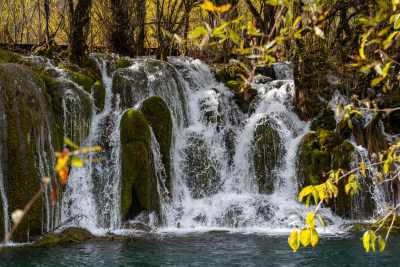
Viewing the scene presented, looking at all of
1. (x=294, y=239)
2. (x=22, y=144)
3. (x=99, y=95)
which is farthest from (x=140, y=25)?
(x=294, y=239)

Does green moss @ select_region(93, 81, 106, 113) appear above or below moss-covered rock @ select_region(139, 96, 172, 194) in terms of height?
above

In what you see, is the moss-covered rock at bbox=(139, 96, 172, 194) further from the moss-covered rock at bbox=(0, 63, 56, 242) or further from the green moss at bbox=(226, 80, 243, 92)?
the green moss at bbox=(226, 80, 243, 92)

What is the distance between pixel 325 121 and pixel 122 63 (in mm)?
7234

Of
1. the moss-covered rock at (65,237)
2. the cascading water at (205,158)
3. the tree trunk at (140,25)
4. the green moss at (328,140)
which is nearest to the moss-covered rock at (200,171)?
the cascading water at (205,158)

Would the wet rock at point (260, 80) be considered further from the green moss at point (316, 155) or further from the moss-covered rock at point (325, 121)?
the green moss at point (316, 155)

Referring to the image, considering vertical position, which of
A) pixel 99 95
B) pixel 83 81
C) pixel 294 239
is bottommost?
pixel 294 239

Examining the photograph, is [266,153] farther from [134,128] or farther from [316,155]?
[134,128]

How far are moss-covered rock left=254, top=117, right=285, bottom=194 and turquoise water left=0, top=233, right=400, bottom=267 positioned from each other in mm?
3444

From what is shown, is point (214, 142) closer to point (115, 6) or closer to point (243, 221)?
point (243, 221)

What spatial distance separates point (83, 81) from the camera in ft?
40.5

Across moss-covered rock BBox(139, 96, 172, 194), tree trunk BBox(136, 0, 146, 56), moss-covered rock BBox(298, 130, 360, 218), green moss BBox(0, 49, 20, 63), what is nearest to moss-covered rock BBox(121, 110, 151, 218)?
moss-covered rock BBox(139, 96, 172, 194)

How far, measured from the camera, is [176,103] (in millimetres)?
13688

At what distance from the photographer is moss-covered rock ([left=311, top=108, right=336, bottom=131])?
12891 mm

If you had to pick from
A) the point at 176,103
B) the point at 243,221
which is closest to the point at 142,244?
the point at 243,221
